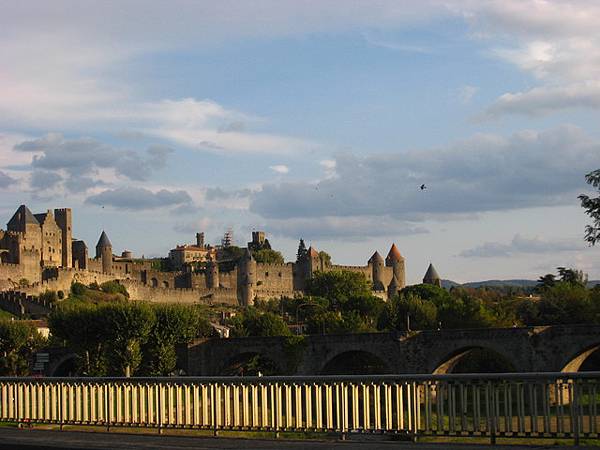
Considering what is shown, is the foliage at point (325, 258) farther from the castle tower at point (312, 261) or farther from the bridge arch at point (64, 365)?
the bridge arch at point (64, 365)

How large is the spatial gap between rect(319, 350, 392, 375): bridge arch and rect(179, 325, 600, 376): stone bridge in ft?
0.28

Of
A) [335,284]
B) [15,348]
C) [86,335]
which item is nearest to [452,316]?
[86,335]

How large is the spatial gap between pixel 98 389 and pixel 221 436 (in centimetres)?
325

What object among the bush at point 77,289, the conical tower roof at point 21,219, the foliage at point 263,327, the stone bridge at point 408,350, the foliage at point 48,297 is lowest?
the stone bridge at point 408,350

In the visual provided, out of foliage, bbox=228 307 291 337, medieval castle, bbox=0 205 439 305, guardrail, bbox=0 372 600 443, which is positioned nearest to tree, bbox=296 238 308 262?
medieval castle, bbox=0 205 439 305

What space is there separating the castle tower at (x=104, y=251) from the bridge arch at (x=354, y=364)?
2975 inches

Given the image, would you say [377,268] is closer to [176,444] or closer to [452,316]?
[452,316]

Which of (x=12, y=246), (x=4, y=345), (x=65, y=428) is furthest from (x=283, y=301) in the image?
(x=65, y=428)

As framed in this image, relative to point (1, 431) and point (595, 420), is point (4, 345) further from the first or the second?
point (595, 420)

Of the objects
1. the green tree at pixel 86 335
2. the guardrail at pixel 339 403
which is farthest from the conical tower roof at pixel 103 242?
the guardrail at pixel 339 403

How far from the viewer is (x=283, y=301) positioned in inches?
5002

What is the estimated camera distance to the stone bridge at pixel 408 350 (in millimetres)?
47344

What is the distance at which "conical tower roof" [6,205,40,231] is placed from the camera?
415ft

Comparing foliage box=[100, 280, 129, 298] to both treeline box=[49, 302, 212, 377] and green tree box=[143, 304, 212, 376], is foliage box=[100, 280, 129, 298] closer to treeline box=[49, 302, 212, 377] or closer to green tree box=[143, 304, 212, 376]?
treeline box=[49, 302, 212, 377]
